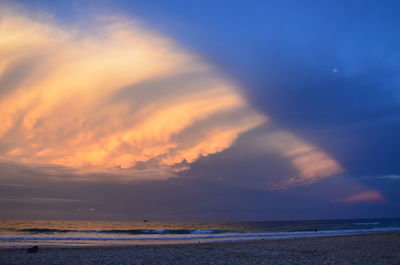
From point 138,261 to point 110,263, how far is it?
1653mm

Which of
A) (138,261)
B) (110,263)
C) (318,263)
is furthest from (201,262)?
(318,263)

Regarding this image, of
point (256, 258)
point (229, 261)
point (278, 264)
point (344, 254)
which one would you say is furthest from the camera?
point (344, 254)

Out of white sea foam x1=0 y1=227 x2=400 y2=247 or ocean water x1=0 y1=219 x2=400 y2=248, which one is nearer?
white sea foam x1=0 y1=227 x2=400 y2=247

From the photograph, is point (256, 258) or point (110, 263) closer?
point (110, 263)

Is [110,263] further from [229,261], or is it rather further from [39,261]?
[229,261]

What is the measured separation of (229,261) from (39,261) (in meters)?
11.2

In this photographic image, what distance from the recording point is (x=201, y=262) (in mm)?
19547

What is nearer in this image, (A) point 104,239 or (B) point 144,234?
(A) point 104,239

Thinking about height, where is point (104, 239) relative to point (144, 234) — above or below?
above

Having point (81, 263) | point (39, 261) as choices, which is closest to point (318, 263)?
Answer: point (81, 263)

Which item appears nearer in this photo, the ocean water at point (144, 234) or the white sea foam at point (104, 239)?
the white sea foam at point (104, 239)

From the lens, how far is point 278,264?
18750 mm

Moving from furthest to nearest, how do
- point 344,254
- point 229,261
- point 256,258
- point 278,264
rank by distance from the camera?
point 344,254
point 256,258
point 229,261
point 278,264

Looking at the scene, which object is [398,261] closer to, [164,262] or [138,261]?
[164,262]
